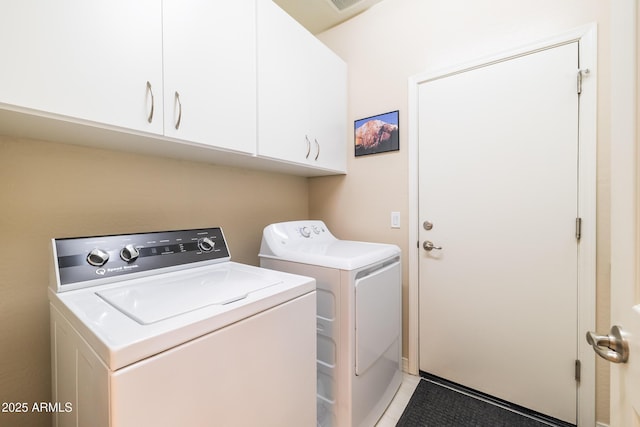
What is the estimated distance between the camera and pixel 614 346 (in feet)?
1.83

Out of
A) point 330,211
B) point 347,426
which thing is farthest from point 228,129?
point 347,426

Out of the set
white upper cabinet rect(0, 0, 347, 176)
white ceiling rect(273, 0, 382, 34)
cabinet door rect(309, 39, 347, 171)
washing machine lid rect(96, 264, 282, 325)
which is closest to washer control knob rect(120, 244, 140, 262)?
washing machine lid rect(96, 264, 282, 325)

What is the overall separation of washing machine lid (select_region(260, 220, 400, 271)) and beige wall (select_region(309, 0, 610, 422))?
0.36 meters

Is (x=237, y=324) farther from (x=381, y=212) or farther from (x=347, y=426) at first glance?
(x=381, y=212)

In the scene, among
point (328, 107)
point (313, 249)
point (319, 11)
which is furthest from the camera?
point (319, 11)

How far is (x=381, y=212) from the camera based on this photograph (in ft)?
6.77

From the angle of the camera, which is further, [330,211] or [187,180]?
[330,211]

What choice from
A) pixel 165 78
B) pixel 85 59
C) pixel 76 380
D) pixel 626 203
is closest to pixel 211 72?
pixel 165 78

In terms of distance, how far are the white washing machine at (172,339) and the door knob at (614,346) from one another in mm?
828

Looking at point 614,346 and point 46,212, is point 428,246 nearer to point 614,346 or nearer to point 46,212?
point 614,346

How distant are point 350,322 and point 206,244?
83cm

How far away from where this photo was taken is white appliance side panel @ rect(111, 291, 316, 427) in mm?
616

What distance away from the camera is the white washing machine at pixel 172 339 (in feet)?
2.05

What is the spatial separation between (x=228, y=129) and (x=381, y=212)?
49.7 inches
